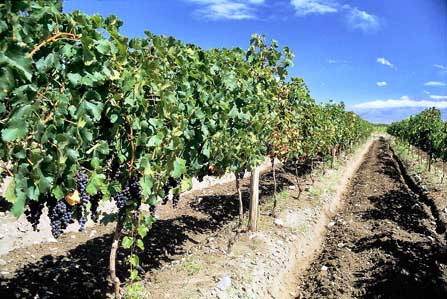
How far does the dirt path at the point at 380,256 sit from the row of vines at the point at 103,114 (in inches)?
114

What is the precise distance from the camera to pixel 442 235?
396 inches

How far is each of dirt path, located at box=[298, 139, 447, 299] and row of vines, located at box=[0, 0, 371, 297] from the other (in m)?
2.90

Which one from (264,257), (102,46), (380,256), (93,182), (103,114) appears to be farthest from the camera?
(380,256)

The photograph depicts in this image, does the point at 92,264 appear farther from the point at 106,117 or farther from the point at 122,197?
the point at 106,117

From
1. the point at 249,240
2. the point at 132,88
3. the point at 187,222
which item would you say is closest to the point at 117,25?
the point at 132,88

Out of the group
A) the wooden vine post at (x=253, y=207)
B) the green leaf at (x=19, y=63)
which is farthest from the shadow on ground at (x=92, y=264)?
the green leaf at (x=19, y=63)

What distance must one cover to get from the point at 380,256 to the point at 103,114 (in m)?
6.70

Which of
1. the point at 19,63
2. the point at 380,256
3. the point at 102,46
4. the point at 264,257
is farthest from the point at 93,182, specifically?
the point at 380,256

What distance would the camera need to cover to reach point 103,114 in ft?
12.2

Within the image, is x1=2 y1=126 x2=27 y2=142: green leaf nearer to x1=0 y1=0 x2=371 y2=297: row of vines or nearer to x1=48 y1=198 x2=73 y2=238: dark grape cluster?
x1=0 y1=0 x2=371 y2=297: row of vines

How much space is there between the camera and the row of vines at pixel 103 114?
8.02ft

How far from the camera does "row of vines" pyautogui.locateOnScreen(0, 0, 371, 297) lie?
2.45 m

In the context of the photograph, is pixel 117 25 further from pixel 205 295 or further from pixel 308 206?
pixel 308 206

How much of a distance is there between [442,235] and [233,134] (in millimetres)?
6873
